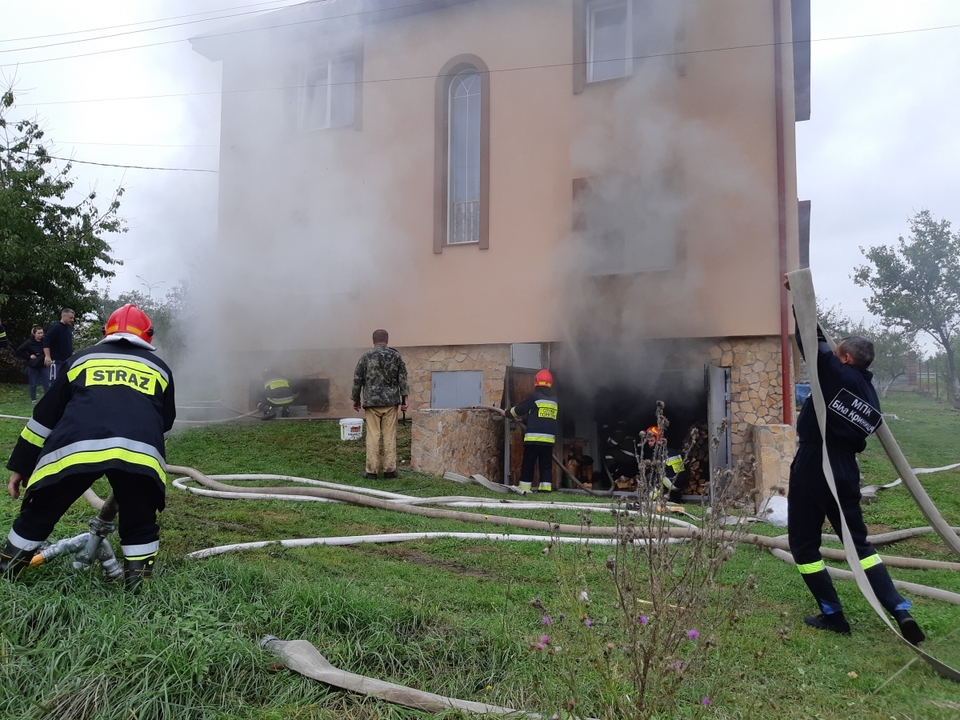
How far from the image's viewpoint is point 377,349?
8.80 meters

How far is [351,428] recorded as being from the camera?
10328 mm

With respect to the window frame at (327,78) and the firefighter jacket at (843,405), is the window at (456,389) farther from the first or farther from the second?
the firefighter jacket at (843,405)

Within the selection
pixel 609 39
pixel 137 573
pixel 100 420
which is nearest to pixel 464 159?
pixel 609 39

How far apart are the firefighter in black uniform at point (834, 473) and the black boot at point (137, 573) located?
10.4 feet

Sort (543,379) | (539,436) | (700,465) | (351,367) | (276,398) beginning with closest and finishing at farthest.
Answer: (539,436)
(543,379)
(700,465)
(276,398)
(351,367)

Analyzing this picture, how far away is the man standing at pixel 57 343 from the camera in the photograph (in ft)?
34.7

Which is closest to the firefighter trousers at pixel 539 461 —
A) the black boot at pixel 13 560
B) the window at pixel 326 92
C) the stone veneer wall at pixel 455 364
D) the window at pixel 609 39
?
the stone veneer wall at pixel 455 364

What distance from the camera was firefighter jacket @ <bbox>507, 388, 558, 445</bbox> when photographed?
361 inches

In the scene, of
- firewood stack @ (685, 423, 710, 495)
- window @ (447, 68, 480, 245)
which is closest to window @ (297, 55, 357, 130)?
window @ (447, 68, 480, 245)

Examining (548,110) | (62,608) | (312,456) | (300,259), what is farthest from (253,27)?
(62,608)

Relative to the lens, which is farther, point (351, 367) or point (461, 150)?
point (351, 367)

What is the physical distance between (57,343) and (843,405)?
1050 centimetres

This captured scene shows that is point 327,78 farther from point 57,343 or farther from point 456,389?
point 57,343

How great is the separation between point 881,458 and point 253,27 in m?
12.9
